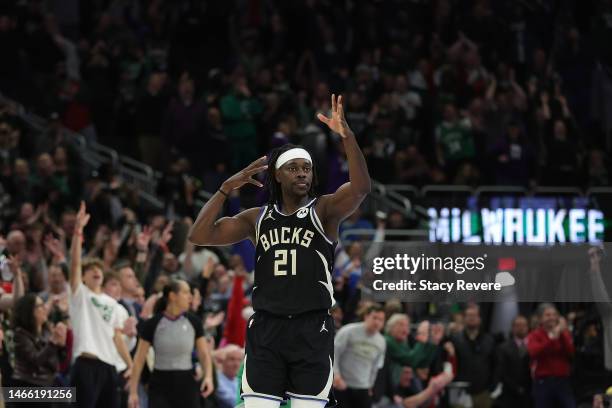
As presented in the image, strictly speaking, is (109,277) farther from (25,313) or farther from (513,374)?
(513,374)

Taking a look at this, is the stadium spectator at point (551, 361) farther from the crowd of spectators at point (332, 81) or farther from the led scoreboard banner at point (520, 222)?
the crowd of spectators at point (332, 81)

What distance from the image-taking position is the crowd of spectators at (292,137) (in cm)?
1453

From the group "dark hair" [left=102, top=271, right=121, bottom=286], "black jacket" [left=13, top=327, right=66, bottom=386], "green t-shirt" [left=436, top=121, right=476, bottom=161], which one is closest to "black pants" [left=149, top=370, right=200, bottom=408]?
"black jacket" [left=13, top=327, right=66, bottom=386]

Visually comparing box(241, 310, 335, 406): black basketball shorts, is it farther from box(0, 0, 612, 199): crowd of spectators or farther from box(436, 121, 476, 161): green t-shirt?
box(436, 121, 476, 161): green t-shirt

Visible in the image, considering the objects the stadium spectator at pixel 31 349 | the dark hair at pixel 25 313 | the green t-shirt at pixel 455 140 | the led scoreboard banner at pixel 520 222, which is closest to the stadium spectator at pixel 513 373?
the led scoreboard banner at pixel 520 222

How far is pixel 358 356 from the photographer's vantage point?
1455 cm

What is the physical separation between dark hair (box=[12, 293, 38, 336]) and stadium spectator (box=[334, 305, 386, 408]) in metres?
3.74

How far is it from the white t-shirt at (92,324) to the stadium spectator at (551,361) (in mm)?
4907

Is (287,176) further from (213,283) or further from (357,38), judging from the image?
(357,38)

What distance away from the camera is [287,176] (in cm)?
844

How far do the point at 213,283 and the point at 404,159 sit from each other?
16.6 feet

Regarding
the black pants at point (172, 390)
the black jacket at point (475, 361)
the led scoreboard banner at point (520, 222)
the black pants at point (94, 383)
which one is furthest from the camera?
the led scoreboard banner at point (520, 222)

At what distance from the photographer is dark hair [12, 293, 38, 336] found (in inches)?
470

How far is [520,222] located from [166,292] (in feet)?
21.8
